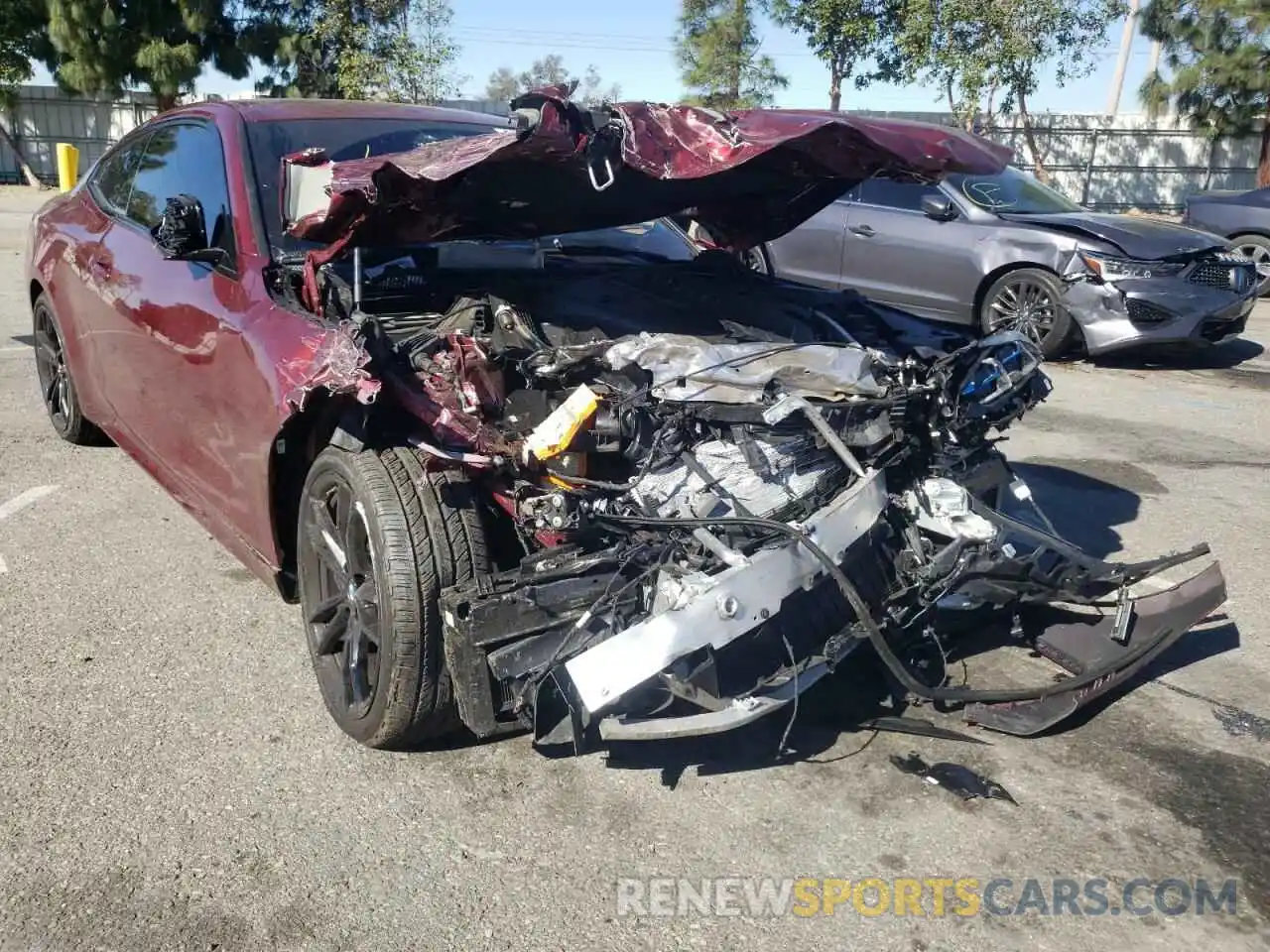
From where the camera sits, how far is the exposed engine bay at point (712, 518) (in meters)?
2.90

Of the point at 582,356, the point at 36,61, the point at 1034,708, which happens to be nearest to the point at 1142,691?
the point at 1034,708

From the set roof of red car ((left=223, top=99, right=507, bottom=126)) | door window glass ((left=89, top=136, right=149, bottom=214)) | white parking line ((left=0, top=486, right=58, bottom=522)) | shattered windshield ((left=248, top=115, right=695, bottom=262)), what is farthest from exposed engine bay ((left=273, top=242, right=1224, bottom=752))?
white parking line ((left=0, top=486, right=58, bottom=522))

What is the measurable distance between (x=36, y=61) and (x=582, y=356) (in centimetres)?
3202

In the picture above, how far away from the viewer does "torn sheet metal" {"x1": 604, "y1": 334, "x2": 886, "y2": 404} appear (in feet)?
10.3

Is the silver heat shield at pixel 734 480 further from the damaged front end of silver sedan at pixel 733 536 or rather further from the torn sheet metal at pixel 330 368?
the torn sheet metal at pixel 330 368

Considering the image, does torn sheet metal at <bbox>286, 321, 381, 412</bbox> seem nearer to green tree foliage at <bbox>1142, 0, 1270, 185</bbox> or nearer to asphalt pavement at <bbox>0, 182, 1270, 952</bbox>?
asphalt pavement at <bbox>0, 182, 1270, 952</bbox>

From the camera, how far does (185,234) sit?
3.80 meters

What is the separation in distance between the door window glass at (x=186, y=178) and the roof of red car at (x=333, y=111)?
0.58 ft

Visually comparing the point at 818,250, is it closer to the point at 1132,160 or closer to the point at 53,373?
the point at 53,373

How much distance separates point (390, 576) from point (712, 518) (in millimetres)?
886

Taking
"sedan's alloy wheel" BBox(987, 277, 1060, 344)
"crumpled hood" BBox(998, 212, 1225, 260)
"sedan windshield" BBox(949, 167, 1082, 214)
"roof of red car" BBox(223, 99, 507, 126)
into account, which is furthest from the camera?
"sedan windshield" BBox(949, 167, 1082, 214)

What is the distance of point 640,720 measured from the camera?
295 cm

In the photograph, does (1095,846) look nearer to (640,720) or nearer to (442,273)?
(640,720)

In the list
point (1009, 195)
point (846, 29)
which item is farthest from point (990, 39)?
point (1009, 195)
